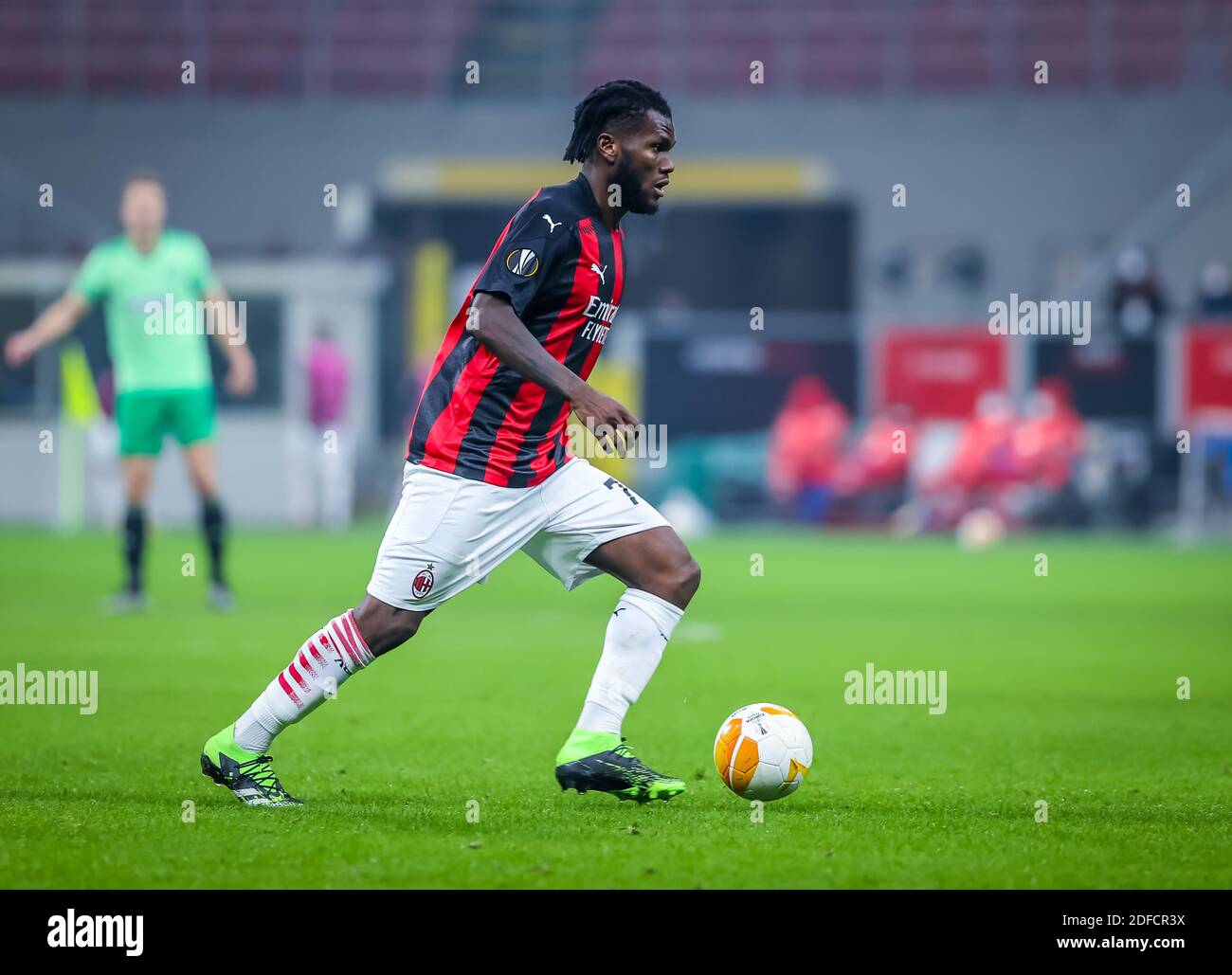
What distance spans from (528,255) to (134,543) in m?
7.27

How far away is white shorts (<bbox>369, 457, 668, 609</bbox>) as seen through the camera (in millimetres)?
5660

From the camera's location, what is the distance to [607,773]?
5789 millimetres

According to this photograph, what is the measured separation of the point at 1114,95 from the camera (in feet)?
109

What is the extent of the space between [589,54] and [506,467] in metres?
29.1

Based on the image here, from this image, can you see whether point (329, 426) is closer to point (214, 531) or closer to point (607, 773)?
point (214, 531)

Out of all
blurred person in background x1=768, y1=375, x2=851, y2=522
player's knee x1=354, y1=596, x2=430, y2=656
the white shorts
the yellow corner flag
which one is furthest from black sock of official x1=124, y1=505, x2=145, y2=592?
blurred person in background x1=768, y1=375, x2=851, y2=522

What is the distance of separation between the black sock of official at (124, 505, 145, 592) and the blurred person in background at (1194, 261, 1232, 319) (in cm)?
1725

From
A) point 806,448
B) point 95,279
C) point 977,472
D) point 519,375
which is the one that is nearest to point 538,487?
point 519,375

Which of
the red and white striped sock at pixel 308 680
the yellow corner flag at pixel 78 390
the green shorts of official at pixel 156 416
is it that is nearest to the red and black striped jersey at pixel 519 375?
the red and white striped sock at pixel 308 680

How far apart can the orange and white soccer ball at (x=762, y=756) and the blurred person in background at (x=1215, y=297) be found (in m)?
20.8

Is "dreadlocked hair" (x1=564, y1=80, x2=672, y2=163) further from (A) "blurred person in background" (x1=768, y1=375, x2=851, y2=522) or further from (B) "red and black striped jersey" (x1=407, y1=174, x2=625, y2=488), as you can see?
(A) "blurred person in background" (x1=768, y1=375, x2=851, y2=522)

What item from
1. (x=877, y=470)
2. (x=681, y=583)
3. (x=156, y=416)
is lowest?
(x=681, y=583)
